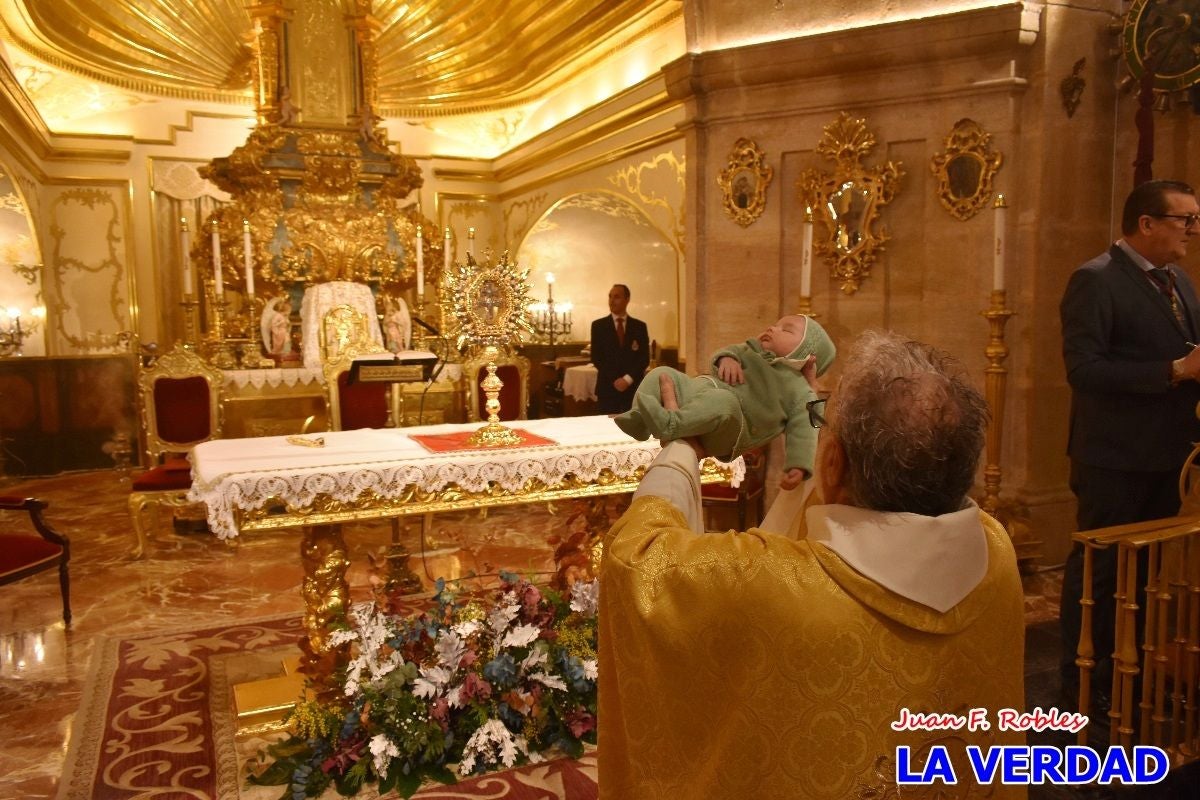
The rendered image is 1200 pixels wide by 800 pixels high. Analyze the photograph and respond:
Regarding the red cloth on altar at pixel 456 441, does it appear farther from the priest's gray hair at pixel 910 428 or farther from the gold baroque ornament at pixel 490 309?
the priest's gray hair at pixel 910 428

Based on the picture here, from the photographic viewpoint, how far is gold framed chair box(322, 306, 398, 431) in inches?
236

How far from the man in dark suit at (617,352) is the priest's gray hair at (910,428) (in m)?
5.16

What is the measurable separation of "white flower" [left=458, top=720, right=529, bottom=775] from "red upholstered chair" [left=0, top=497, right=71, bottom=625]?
2293mm

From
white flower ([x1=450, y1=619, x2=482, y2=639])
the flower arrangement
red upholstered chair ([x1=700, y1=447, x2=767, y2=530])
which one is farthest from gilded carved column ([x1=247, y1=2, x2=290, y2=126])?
white flower ([x1=450, y1=619, x2=482, y2=639])

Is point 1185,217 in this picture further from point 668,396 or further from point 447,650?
point 447,650

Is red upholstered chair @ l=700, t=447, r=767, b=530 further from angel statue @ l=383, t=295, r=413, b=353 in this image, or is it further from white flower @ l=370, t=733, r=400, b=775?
angel statue @ l=383, t=295, r=413, b=353

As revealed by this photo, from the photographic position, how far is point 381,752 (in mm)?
2893

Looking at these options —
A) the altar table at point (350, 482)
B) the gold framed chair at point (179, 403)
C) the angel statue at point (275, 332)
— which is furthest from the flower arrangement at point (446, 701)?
the angel statue at point (275, 332)

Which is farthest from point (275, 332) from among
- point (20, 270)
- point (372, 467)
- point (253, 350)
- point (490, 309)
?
point (372, 467)

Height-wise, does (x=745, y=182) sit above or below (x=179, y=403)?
above

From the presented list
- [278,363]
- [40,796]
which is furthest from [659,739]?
[278,363]

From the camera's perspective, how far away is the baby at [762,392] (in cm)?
182

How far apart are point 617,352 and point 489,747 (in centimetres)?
387

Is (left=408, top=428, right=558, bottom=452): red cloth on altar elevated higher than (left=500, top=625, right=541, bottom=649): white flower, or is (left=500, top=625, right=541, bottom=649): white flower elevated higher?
(left=408, top=428, right=558, bottom=452): red cloth on altar
